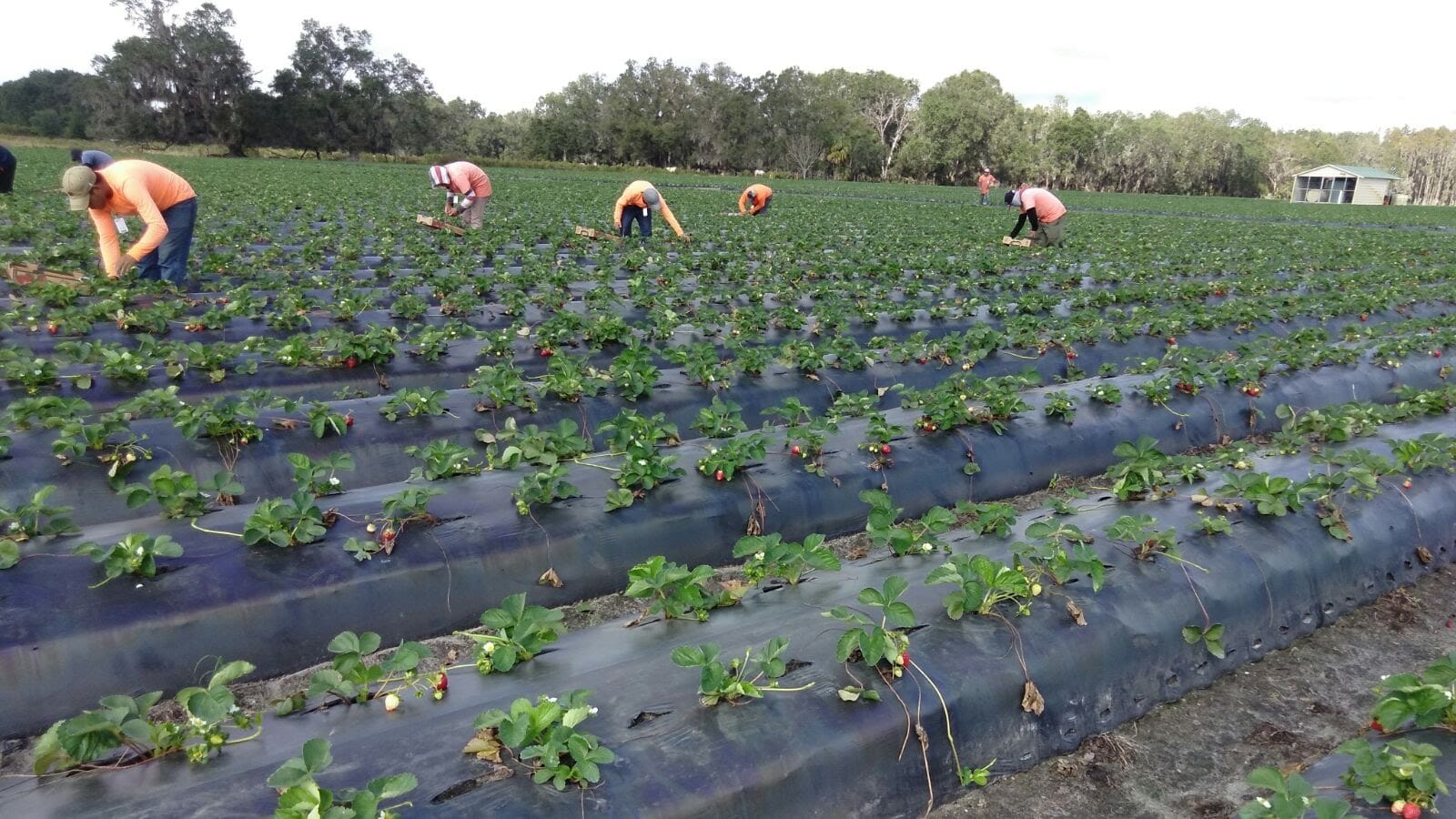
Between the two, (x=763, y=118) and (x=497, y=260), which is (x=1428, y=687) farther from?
(x=763, y=118)

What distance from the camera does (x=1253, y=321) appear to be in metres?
9.94

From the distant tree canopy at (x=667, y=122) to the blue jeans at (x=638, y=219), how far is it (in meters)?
53.2

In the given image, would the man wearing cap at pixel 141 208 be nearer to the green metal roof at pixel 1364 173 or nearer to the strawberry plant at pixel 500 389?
the strawberry plant at pixel 500 389

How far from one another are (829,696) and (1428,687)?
1816 mm

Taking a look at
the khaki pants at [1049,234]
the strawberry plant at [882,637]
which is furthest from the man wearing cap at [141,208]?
the khaki pants at [1049,234]

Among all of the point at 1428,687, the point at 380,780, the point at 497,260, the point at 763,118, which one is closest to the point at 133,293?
the point at 497,260

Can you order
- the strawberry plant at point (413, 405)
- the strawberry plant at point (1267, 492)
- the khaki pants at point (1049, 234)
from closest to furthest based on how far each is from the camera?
the strawberry plant at point (1267, 492) < the strawberry plant at point (413, 405) < the khaki pants at point (1049, 234)

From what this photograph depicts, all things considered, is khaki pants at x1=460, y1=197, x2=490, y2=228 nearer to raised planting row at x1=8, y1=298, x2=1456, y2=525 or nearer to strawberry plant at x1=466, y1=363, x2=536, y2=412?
raised planting row at x1=8, y1=298, x2=1456, y2=525

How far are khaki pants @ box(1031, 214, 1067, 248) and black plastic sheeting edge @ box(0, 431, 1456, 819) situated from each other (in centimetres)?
1327

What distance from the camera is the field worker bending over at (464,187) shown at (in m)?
14.2

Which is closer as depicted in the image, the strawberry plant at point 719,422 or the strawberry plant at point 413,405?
the strawberry plant at point 719,422

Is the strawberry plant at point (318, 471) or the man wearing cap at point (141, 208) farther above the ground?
the man wearing cap at point (141, 208)

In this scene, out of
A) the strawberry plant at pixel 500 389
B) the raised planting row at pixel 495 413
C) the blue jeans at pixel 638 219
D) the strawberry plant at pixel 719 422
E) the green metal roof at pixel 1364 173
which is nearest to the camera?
the raised planting row at pixel 495 413

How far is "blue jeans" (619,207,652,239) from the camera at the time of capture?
14.5 metres
